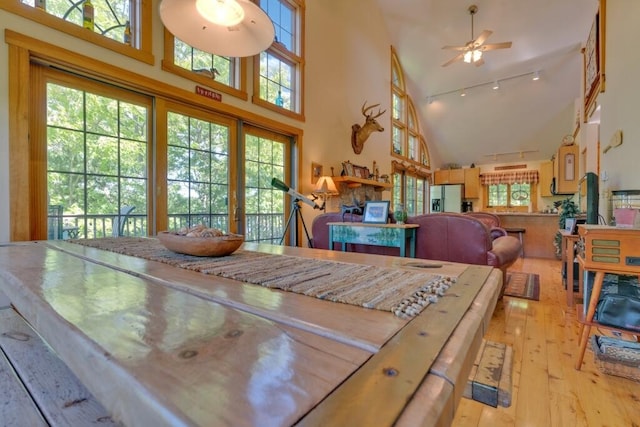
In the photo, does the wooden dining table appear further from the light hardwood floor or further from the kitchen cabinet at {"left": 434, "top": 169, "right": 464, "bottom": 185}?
the kitchen cabinet at {"left": 434, "top": 169, "right": 464, "bottom": 185}

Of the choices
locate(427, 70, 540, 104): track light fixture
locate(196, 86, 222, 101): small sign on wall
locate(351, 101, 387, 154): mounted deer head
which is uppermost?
locate(427, 70, 540, 104): track light fixture

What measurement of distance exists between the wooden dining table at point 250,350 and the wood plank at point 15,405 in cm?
17

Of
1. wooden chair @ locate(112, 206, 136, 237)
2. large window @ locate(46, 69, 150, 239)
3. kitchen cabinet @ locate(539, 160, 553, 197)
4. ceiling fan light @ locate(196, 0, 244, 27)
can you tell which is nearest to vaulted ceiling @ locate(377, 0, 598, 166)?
kitchen cabinet @ locate(539, 160, 553, 197)

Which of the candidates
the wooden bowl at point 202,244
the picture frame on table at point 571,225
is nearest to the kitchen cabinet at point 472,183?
the picture frame on table at point 571,225

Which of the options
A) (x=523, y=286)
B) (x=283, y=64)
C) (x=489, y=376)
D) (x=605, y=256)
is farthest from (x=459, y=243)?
(x=283, y=64)

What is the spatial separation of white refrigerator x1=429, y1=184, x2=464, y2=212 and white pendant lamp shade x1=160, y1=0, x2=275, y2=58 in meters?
8.60

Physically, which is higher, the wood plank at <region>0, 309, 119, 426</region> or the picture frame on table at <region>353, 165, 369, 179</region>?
the picture frame on table at <region>353, 165, 369, 179</region>

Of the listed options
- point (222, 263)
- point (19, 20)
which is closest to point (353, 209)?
point (222, 263)

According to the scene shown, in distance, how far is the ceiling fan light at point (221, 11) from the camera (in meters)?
1.50

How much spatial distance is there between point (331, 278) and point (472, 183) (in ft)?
30.9

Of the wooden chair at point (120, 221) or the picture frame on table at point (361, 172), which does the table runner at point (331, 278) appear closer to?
the wooden chair at point (120, 221)

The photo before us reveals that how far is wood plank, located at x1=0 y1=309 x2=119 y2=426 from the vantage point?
590 millimetres

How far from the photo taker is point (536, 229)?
5773 mm

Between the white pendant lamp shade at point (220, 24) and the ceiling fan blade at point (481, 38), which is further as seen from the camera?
the ceiling fan blade at point (481, 38)
